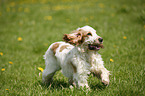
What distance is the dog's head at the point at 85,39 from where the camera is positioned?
2463 millimetres

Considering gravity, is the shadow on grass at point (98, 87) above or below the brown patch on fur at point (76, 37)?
below

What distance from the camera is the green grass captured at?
9.39 feet

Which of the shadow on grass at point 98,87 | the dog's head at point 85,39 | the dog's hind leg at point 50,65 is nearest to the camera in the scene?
the dog's head at point 85,39

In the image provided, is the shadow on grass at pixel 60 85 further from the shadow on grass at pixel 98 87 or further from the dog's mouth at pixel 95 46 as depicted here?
the dog's mouth at pixel 95 46

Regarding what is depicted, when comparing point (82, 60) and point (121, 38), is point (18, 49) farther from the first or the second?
point (82, 60)

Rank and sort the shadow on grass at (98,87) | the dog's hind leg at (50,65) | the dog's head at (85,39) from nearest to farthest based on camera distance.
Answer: the dog's head at (85,39), the shadow on grass at (98,87), the dog's hind leg at (50,65)

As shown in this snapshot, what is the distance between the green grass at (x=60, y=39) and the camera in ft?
9.39


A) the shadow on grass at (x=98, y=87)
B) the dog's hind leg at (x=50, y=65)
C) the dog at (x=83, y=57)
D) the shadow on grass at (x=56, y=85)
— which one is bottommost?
the shadow on grass at (x=56, y=85)

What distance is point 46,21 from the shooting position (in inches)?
302

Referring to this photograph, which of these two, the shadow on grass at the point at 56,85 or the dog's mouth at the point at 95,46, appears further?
the shadow on grass at the point at 56,85

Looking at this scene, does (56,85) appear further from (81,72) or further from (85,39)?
(85,39)

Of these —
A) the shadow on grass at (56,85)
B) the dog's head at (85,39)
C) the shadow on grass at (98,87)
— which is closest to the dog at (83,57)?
the dog's head at (85,39)

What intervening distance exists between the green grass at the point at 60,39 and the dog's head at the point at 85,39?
44 centimetres

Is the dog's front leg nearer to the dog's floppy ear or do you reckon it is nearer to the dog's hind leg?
the dog's floppy ear
